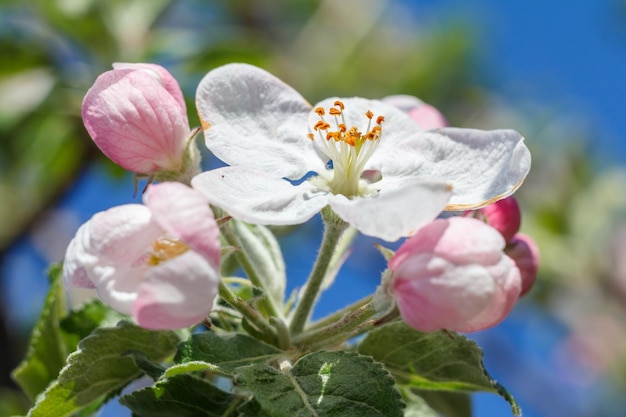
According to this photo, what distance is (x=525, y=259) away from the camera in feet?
4.69

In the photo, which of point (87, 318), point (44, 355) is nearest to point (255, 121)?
point (87, 318)

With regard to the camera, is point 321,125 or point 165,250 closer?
point 165,250

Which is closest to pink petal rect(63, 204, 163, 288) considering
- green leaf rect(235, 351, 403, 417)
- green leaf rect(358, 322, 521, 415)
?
green leaf rect(235, 351, 403, 417)

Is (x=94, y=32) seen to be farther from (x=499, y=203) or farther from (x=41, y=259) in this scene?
(x=499, y=203)

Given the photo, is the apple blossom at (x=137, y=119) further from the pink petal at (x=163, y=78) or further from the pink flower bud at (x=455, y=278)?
the pink flower bud at (x=455, y=278)

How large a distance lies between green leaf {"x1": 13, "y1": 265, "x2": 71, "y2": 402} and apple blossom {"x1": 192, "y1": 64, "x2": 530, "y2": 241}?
439 mm

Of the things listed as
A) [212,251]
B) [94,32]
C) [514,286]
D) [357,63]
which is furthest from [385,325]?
[357,63]

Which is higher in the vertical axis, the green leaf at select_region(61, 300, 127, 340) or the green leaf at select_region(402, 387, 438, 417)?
the green leaf at select_region(402, 387, 438, 417)

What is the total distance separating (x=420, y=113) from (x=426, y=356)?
49 centimetres

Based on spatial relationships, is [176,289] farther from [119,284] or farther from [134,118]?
[134,118]

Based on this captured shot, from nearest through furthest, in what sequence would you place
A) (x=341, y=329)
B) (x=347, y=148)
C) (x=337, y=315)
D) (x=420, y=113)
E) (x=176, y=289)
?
(x=176, y=289) → (x=341, y=329) → (x=337, y=315) → (x=347, y=148) → (x=420, y=113)

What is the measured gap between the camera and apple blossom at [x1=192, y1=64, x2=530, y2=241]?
132 cm

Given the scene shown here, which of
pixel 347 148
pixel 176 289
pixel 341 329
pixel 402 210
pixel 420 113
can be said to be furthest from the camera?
pixel 420 113

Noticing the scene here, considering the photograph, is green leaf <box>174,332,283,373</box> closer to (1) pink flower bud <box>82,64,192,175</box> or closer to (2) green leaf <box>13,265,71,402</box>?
(1) pink flower bud <box>82,64,192,175</box>
